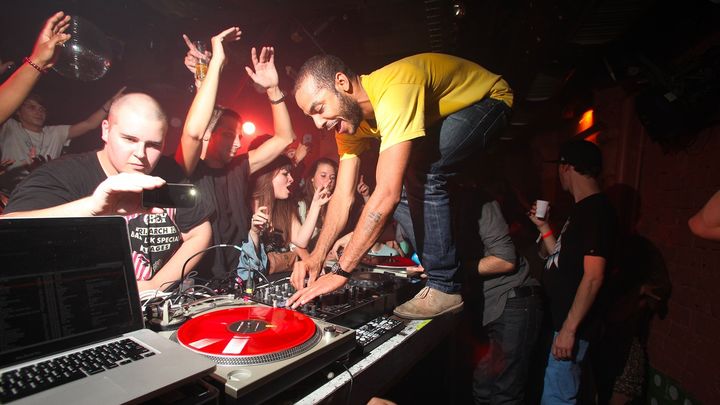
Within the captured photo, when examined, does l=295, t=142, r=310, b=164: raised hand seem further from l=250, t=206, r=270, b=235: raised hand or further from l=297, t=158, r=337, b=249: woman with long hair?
l=250, t=206, r=270, b=235: raised hand

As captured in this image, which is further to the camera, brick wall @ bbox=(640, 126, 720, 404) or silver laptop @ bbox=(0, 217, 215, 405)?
brick wall @ bbox=(640, 126, 720, 404)

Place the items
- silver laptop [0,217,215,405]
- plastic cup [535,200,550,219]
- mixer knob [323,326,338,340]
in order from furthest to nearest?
plastic cup [535,200,550,219]
mixer knob [323,326,338,340]
silver laptop [0,217,215,405]

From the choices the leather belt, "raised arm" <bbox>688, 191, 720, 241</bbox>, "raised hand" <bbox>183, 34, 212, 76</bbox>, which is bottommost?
the leather belt

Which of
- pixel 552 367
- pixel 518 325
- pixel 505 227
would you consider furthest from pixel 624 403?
pixel 505 227

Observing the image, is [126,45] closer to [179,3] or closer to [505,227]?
[179,3]

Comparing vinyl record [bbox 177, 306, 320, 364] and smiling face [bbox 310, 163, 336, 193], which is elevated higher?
smiling face [bbox 310, 163, 336, 193]

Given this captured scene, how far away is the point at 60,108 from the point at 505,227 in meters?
2.51

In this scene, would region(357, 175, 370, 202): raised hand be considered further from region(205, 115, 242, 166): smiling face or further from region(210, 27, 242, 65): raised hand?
region(210, 27, 242, 65): raised hand

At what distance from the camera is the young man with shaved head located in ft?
4.12

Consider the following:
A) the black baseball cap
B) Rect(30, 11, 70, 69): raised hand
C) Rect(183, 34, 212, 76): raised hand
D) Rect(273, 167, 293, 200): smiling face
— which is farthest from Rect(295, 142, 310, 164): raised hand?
the black baseball cap

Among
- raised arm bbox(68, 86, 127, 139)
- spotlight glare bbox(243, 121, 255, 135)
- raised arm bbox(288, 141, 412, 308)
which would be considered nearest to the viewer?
raised arm bbox(68, 86, 127, 139)

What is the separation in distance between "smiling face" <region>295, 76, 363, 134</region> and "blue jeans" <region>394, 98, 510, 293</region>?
407 millimetres

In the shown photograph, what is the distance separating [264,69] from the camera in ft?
6.98

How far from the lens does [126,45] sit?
148cm
